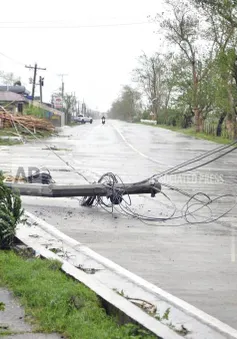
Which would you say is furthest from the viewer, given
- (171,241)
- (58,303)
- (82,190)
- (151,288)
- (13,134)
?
(13,134)

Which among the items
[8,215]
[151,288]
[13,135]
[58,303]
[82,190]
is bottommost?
[13,135]

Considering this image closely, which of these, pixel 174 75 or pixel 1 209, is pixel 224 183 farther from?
pixel 174 75

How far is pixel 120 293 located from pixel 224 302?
99cm

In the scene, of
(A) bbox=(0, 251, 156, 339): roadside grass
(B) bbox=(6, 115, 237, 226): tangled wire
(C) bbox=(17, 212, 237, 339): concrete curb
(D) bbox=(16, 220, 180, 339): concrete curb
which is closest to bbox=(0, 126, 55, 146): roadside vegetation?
(B) bbox=(6, 115, 237, 226): tangled wire

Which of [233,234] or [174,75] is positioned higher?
[174,75]

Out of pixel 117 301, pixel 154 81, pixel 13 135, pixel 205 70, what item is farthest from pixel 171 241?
pixel 154 81

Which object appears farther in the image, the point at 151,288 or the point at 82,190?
the point at 82,190

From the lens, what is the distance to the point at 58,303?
15.8 feet

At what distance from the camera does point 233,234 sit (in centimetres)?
877

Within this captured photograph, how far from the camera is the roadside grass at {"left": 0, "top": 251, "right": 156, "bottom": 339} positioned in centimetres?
432

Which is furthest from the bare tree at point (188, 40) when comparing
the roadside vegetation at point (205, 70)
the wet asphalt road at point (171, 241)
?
the wet asphalt road at point (171, 241)

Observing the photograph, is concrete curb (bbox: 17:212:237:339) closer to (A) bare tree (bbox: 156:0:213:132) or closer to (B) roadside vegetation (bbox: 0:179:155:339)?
(B) roadside vegetation (bbox: 0:179:155:339)

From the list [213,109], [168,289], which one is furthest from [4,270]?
[213,109]

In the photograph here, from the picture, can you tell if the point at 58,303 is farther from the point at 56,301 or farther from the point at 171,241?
the point at 171,241
